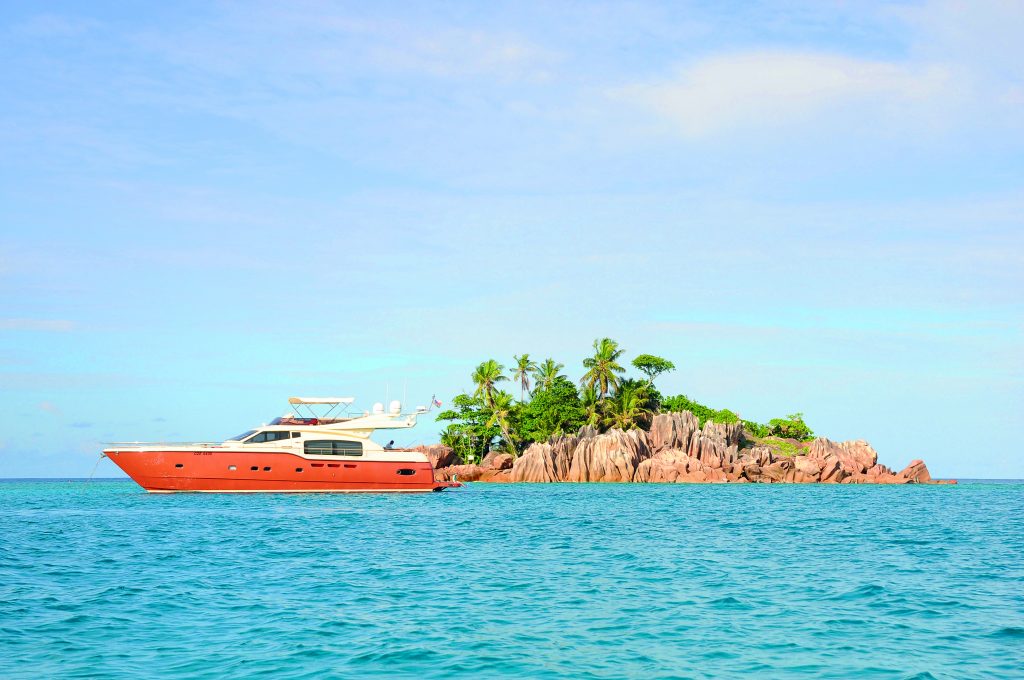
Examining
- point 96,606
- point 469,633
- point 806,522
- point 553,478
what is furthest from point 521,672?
point 553,478

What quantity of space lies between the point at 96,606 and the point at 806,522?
87.7ft

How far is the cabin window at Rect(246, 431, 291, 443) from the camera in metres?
46.1

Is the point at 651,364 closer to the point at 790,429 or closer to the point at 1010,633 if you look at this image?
the point at 790,429

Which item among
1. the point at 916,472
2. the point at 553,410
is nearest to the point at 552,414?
the point at 553,410

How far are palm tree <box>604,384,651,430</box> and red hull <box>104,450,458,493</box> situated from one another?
43.3m

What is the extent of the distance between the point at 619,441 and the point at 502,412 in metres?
13.5

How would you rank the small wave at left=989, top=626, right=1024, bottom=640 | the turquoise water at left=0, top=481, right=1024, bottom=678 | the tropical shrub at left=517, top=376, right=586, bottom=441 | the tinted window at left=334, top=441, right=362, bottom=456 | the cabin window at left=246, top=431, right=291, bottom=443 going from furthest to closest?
the tropical shrub at left=517, top=376, right=586, bottom=441
the tinted window at left=334, top=441, right=362, bottom=456
the cabin window at left=246, top=431, right=291, bottom=443
the small wave at left=989, top=626, right=1024, bottom=640
the turquoise water at left=0, top=481, right=1024, bottom=678

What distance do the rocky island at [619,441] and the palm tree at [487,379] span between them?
0.33ft

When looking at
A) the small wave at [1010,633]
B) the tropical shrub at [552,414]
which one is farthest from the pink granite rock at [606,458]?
the small wave at [1010,633]

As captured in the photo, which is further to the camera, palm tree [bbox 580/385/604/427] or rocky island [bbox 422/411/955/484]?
palm tree [bbox 580/385/604/427]

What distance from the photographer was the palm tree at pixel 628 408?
86.9 metres

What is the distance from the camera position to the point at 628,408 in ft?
286

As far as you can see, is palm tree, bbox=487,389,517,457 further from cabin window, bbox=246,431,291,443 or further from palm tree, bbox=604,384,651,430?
cabin window, bbox=246,431,291,443

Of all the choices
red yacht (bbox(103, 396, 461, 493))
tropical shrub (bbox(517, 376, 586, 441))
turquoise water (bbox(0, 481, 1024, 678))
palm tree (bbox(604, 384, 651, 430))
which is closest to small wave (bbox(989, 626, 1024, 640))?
turquoise water (bbox(0, 481, 1024, 678))
